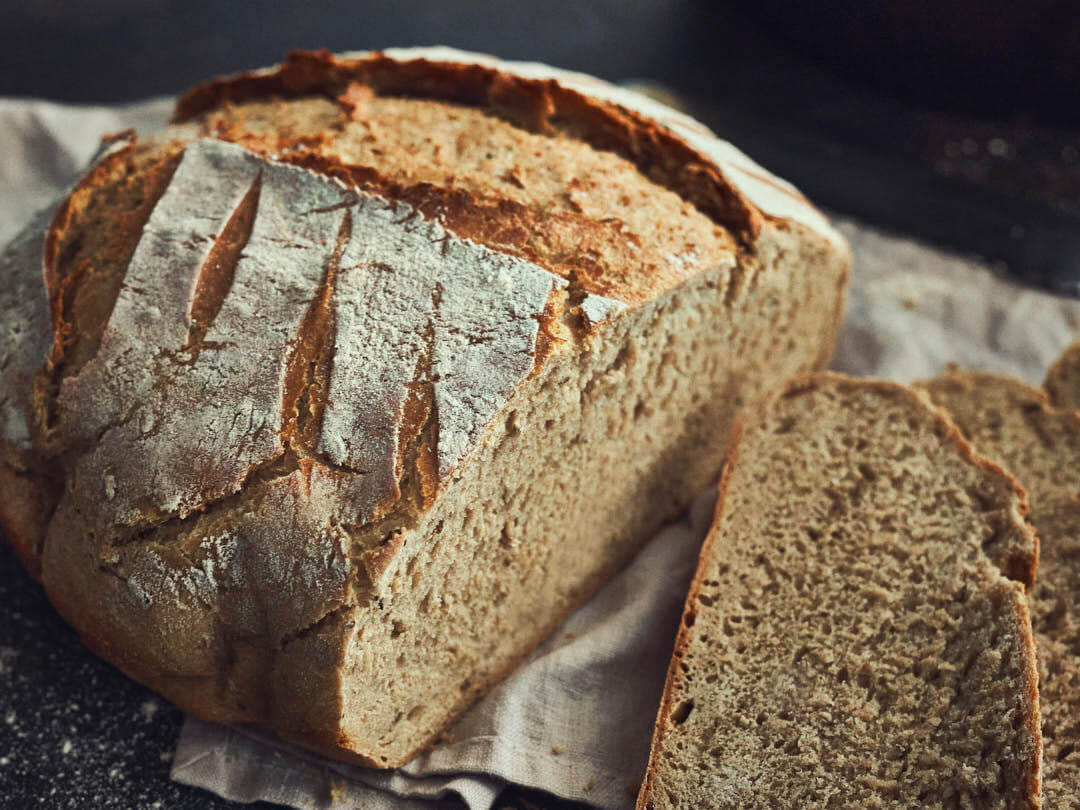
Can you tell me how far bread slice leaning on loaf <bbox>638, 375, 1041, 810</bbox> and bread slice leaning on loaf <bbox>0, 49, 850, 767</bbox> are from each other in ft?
1.14

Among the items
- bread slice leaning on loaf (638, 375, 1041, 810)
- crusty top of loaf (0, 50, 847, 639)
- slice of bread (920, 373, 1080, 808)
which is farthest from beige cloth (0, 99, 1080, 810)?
crusty top of loaf (0, 50, 847, 639)

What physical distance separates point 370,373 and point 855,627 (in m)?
1.29

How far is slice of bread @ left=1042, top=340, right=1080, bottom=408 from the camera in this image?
328 cm

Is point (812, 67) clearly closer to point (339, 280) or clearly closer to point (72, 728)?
point (339, 280)

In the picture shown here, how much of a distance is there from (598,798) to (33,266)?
193 centimetres

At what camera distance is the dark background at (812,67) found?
4223 mm

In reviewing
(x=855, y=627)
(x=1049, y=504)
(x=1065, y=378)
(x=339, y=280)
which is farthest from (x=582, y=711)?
(x=1065, y=378)

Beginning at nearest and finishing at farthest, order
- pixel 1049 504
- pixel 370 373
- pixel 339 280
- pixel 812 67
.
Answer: pixel 370 373
pixel 339 280
pixel 1049 504
pixel 812 67

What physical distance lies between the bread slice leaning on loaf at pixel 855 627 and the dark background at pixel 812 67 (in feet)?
4.95

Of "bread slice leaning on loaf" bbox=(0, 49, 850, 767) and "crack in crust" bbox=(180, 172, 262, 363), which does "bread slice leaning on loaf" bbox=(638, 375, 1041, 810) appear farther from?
"crack in crust" bbox=(180, 172, 262, 363)

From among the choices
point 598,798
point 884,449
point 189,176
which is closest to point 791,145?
point 884,449

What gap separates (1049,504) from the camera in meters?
2.89

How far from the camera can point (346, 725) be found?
7.78 feet

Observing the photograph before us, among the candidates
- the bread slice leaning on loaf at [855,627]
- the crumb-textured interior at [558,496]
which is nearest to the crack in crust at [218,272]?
the crumb-textured interior at [558,496]
